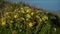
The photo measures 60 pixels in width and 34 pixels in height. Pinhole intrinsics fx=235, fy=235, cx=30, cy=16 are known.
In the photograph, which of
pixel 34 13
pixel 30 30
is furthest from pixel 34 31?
pixel 34 13

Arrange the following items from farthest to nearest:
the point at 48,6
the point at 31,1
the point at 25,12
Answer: the point at 48,6 → the point at 31,1 → the point at 25,12

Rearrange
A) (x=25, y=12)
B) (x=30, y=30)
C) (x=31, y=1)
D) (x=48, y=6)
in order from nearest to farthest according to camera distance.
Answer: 1. (x=30, y=30)
2. (x=25, y=12)
3. (x=31, y=1)
4. (x=48, y=6)

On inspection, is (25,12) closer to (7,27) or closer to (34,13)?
(34,13)

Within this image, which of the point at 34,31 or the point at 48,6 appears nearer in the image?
the point at 34,31

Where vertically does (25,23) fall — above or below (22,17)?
below

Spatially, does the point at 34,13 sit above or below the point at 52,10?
above

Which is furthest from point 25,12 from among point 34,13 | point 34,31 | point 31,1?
point 31,1

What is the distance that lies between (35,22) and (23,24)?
0.33 m

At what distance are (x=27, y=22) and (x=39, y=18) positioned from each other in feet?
1.21

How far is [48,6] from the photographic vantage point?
339 inches

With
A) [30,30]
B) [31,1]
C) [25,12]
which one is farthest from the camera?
[31,1]

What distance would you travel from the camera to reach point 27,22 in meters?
6.22

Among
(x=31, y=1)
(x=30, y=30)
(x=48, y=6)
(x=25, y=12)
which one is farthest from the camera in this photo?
(x=48, y=6)

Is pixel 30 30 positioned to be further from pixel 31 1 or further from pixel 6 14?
pixel 31 1
